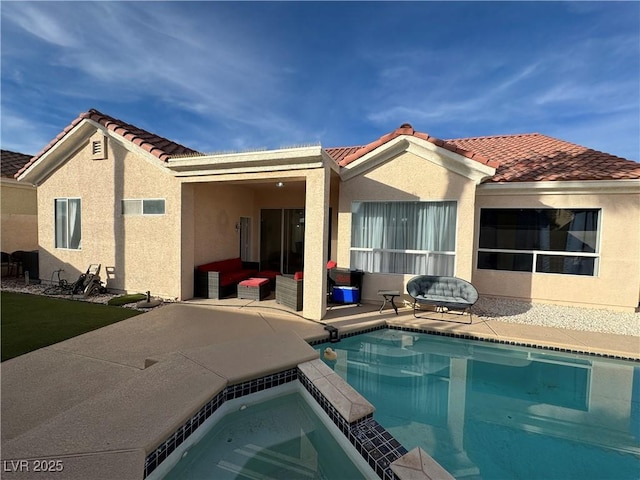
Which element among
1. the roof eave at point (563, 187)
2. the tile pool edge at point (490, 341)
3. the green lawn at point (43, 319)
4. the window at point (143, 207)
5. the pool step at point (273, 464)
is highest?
the roof eave at point (563, 187)

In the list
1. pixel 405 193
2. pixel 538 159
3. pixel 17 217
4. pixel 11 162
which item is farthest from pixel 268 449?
pixel 11 162

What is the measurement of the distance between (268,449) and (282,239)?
1275 cm

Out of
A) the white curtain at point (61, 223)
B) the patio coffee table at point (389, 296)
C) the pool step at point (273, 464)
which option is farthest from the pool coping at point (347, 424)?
the white curtain at point (61, 223)

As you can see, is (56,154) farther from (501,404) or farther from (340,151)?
(501,404)

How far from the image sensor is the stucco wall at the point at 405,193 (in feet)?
36.3

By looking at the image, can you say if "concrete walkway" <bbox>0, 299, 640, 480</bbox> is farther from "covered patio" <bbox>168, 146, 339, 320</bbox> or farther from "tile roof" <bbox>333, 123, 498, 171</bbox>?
"tile roof" <bbox>333, 123, 498, 171</bbox>

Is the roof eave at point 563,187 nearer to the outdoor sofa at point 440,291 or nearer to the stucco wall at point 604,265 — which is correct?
the stucco wall at point 604,265

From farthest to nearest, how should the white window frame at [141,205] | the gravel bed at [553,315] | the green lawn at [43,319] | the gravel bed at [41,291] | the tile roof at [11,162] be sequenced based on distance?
the tile roof at [11,162], the white window frame at [141,205], the gravel bed at [41,291], the gravel bed at [553,315], the green lawn at [43,319]

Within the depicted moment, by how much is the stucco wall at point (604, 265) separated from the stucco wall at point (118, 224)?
1476 centimetres

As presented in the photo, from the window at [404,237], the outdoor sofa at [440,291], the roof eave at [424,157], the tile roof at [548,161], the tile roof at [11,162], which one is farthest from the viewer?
the tile roof at [11,162]

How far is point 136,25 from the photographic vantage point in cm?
1062

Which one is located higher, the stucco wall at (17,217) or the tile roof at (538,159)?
the tile roof at (538,159)

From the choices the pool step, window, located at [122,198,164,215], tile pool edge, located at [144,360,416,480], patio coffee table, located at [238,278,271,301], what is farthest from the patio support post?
window, located at [122,198,164,215]

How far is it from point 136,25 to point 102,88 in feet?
22.2
